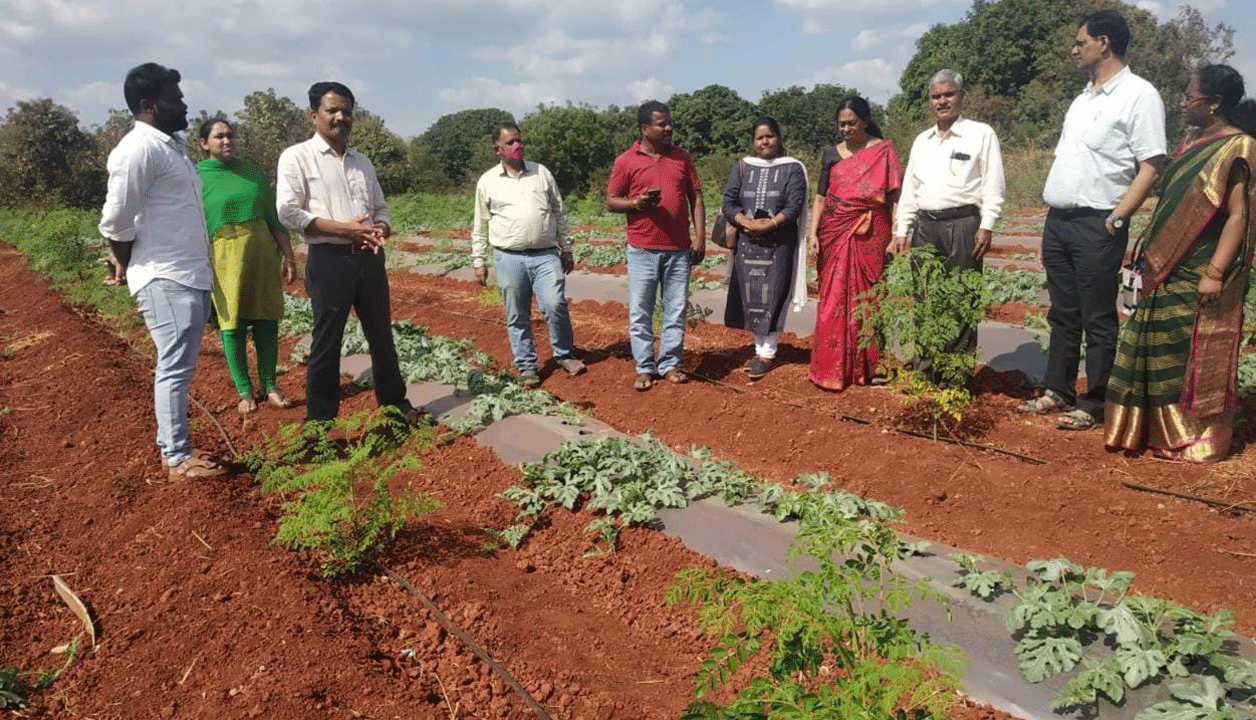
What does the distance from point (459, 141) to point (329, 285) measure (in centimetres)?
6262

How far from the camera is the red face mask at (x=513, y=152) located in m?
5.74

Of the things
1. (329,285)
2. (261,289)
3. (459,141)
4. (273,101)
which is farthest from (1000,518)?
(459,141)

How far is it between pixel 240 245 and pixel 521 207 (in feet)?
6.20

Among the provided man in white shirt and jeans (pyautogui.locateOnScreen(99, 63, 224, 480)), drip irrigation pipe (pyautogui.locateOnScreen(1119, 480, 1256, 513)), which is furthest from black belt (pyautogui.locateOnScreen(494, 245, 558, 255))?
drip irrigation pipe (pyautogui.locateOnScreen(1119, 480, 1256, 513))

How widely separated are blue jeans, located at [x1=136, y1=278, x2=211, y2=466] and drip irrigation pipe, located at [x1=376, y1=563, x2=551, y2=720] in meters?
1.52

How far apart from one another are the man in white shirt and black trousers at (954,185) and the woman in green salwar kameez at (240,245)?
13.3ft

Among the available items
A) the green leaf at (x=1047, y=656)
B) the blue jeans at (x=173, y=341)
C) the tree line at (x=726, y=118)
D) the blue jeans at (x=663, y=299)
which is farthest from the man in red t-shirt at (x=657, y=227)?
the tree line at (x=726, y=118)

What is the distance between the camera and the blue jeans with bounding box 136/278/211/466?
3.97 m

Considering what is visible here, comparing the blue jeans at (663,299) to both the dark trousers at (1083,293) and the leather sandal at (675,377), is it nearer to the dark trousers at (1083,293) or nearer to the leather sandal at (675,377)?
the leather sandal at (675,377)

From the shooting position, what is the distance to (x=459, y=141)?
6381cm

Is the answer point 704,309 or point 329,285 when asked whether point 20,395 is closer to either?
point 329,285

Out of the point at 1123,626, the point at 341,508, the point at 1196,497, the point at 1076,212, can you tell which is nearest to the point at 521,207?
the point at 341,508

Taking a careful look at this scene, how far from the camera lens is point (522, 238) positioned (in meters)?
5.84

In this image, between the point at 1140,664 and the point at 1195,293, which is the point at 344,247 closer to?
the point at 1140,664
